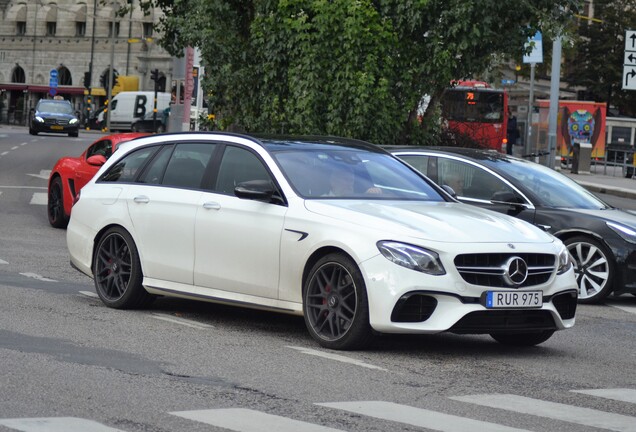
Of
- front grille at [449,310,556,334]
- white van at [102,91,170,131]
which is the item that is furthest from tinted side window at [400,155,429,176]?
white van at [102,91,170,131]

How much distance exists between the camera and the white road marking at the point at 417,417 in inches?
264

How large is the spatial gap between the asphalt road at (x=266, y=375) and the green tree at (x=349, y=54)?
41.5 ft

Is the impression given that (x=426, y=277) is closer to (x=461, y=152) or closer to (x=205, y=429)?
(x=205, y=429)

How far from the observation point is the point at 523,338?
32.6 feet

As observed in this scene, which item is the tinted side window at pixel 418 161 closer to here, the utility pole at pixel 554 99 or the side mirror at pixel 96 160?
the side mirror at pixel 96 160

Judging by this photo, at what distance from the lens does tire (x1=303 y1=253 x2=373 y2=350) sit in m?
9.00

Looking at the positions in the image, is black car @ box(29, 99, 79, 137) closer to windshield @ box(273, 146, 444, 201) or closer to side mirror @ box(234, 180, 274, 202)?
windshield @ box(273, 146, 444, 201)

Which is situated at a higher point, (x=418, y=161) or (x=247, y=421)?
(x=418, y=161)

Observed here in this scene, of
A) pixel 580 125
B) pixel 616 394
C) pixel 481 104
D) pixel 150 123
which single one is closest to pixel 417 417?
pixel 616 394

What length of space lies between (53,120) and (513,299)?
57531mm

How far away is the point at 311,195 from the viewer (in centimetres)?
980

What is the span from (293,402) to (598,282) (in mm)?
7064

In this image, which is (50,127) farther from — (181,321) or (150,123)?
(181,321)

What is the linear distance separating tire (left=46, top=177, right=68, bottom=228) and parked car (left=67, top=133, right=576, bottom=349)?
27.5 ft
